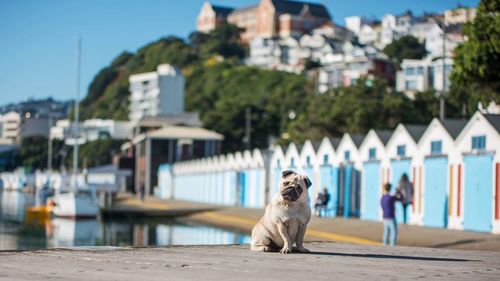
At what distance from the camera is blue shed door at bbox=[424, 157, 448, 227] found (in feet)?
113

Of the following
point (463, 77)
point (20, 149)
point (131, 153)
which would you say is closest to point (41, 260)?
point (463, 77)

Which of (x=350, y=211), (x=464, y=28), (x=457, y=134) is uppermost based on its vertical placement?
(x=464, y=28)

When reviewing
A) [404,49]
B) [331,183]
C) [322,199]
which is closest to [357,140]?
[331,183]

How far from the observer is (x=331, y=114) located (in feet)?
245

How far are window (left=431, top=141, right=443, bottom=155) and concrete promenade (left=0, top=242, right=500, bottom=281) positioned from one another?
67.1 ft

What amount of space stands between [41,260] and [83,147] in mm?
188767

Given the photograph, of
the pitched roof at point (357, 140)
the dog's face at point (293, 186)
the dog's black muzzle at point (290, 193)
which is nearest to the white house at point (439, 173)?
the pitched roof at point (357, 140)

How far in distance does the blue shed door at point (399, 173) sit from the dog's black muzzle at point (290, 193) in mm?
24603

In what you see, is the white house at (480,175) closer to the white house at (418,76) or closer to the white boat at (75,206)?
the white boat at (75,206)

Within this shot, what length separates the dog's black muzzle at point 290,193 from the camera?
13.4 metres

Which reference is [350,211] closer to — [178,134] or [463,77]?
[463,77]

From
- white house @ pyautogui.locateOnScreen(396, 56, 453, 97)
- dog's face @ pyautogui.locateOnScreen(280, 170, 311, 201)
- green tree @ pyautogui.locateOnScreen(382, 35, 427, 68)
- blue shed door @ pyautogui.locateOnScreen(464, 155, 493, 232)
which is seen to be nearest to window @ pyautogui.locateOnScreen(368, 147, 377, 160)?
blue shed door @ pyautogui.locateOnScreen(464, 155, 493, 232)

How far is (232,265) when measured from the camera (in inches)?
472

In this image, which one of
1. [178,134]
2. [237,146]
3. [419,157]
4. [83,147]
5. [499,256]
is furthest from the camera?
[83,147]
